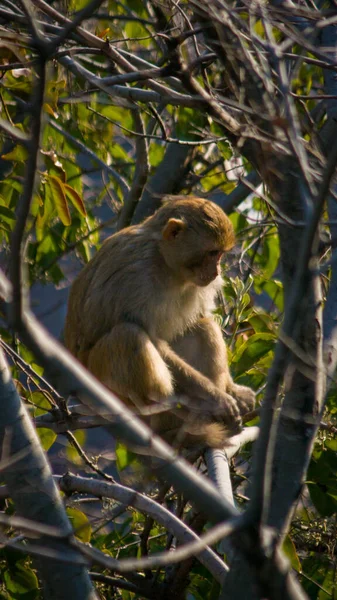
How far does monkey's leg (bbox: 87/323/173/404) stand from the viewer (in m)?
5.09

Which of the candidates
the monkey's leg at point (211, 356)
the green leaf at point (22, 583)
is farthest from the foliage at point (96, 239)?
the monkey's leg at point (211, 356)

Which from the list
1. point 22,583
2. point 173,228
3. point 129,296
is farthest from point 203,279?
point 22,583

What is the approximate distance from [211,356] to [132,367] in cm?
76

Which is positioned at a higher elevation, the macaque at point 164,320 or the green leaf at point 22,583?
the macaque at point 164,320

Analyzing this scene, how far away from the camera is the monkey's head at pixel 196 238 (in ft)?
17.6

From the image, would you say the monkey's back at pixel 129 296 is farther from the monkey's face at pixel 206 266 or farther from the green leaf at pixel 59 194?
the green leaf at pixel 59 194

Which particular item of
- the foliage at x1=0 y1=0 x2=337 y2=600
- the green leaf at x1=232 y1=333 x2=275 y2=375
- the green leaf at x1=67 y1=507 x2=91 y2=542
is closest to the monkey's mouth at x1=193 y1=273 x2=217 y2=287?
the foliage at x1=0 y1=0 x2=337 y2=600

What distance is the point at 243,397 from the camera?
571 centimetres

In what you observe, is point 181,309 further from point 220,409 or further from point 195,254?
point 220,409

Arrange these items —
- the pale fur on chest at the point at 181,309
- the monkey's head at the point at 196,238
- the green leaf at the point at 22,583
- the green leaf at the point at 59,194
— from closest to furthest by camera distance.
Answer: the green leaf at the point at 59,194 → the green leaf at the point at 22,583 → the monkey's head at the point at 196,238 → the pale fur on chest at the point at 181,309

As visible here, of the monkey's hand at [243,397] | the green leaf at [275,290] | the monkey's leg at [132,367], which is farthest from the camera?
the green leaf at [275,290]

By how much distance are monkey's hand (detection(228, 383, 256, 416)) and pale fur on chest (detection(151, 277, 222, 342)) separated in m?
0.56

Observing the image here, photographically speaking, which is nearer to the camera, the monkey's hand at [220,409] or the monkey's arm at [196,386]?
the monkey's hand at [220,409]

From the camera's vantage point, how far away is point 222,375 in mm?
5629
